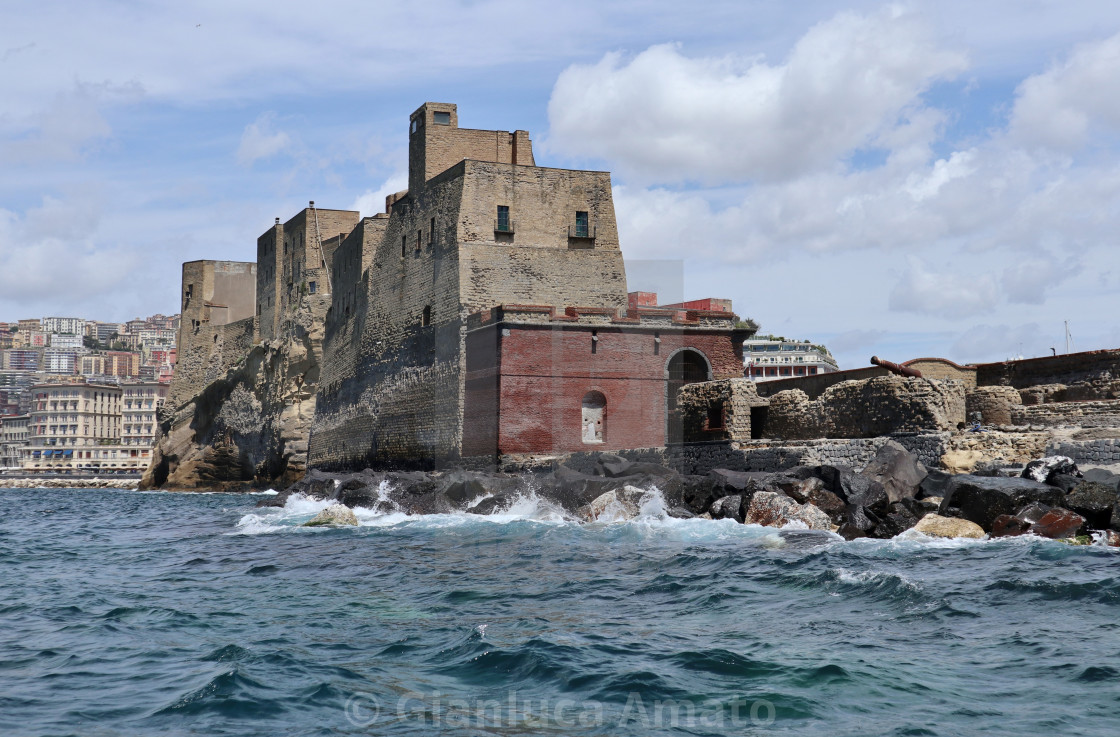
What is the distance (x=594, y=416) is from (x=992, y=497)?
16.0 meters

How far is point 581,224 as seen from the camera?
Answer: 113ft

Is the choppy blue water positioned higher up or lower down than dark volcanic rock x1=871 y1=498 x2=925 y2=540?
lower down

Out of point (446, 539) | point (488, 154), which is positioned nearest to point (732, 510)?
point (446, 539)

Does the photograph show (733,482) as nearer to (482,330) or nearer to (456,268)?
(482,330)

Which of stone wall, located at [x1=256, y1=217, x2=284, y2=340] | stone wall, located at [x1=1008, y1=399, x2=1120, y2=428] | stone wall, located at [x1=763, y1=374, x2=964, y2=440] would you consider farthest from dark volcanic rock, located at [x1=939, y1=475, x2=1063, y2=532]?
stone wall, located at [x1=256, y1=217, x2=284, y2=340]

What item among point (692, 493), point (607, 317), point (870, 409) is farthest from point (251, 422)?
point (870, 409)

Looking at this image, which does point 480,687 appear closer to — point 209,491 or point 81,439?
point 209,491

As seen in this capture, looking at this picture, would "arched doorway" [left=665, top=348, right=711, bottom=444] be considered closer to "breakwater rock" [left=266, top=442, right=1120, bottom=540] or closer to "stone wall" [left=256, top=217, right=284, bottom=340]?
"breakwater rock" [left=266, top=442, right=1120, bottom=540]

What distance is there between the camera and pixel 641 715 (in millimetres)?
7387

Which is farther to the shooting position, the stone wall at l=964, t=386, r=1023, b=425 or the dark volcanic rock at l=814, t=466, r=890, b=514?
the stone wall at l=964, t=386, r=1023, b=425

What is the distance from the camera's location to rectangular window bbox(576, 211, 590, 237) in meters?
34.4

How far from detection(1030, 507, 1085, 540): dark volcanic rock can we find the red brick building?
1506cm

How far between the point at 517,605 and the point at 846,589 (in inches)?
138

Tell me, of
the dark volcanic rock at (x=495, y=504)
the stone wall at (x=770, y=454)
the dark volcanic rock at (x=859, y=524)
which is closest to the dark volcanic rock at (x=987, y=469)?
the stone wall at (x=770, y=454)
